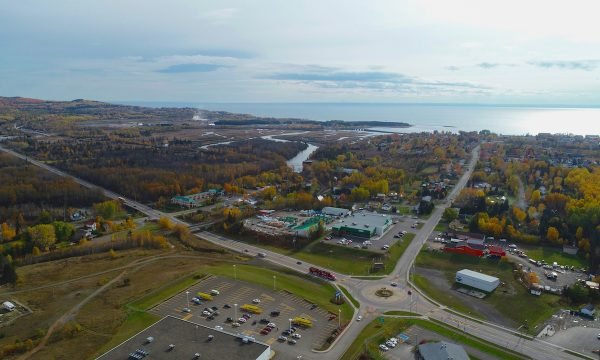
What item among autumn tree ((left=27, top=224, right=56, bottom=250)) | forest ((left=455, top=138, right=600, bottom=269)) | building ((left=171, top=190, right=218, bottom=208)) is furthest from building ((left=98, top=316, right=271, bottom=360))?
building ((left=171, top=190, right=218, bottom=208))

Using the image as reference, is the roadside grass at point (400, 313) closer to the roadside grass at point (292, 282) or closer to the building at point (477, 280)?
the roadside grass at point (292, 282)

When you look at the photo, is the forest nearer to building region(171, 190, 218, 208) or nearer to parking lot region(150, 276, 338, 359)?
parking lot region(150, 276, 338, 359)

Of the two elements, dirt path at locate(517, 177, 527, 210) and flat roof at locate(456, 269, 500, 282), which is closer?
flat roof at locate(456, 269, 500, 282)

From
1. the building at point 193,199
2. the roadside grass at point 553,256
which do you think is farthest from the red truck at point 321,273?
the building at point 193,199

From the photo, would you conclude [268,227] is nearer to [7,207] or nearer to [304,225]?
[304,225]

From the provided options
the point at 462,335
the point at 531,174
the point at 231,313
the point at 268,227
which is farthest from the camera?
the point at 531,174

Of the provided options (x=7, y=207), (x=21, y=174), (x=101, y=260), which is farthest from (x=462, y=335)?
(x=21, y=174)

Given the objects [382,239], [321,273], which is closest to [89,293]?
[321,273]
